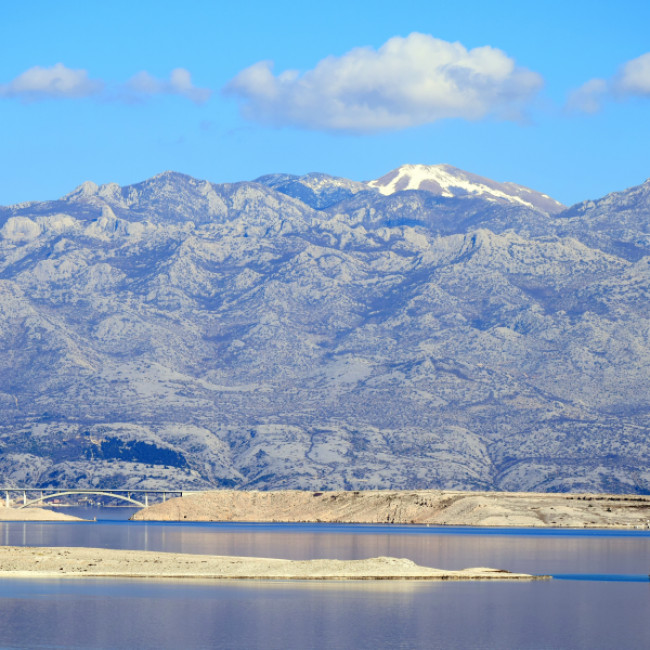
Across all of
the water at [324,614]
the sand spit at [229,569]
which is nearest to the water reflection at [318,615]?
the water at [324,614]

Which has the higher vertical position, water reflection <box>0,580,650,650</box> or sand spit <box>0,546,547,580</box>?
water reflection <box>0,580,650,650</box>

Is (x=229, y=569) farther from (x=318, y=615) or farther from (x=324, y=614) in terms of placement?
(x=318, y=615)

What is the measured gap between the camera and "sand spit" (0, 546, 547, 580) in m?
140

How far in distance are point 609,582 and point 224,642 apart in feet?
199

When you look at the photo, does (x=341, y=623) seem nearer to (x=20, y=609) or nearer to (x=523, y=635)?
(x=523, y=635)

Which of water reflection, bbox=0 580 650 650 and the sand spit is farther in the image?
the sand spit

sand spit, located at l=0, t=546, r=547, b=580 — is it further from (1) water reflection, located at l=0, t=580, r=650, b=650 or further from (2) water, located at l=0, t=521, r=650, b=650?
(1) water reflection, located at l=0, t=580, r=650, b=650

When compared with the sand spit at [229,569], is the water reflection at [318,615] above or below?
above

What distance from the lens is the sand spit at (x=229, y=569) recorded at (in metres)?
140

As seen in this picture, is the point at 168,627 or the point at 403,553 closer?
the point at 168,627

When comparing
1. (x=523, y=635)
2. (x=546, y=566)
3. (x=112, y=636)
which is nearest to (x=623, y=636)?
(x=523, y=635)

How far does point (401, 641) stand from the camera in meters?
94.5

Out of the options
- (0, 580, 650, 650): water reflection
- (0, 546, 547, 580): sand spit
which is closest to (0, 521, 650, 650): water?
(0, 580, 650, 650): water reflection

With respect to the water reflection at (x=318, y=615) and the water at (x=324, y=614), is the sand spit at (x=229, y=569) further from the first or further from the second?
the water reflection at (x=318, y=615)
